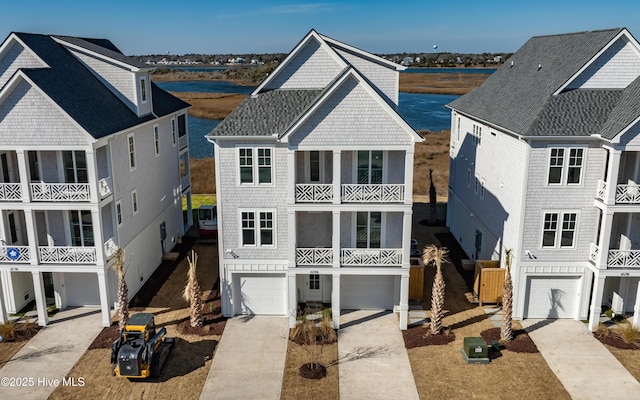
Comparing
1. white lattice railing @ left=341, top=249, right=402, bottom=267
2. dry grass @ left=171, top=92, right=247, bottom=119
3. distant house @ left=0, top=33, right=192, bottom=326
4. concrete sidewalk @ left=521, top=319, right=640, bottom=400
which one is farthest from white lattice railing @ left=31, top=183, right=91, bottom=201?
dry grass @ left=171, top=92, right=247, bottom=119

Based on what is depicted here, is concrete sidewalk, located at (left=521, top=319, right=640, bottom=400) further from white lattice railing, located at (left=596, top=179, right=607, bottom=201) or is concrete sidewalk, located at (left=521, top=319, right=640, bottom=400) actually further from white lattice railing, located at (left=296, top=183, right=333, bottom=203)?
white lattice railing, located at (left=296, top=183, right=333, bottom=203)

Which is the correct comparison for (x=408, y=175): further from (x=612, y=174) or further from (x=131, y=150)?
(x=131, y=150)

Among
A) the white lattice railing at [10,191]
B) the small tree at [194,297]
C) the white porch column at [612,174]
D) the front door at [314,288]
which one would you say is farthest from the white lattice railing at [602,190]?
the white lattice railing at [10,191]

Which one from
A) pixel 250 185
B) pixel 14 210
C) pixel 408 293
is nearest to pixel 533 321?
pixel 408 293

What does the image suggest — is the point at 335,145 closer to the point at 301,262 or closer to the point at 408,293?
the point at 301,262

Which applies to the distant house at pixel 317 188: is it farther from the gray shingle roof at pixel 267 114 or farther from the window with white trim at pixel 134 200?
the window with white trim at pixel 134 200

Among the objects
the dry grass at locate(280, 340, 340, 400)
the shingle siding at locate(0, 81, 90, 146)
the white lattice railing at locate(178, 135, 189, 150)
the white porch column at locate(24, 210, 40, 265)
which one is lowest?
the dry grass at locate(280, 340, 340, 400)

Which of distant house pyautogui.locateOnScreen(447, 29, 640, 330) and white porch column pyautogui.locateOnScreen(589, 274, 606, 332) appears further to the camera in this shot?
white porch column pyautogui.locateOnScreen(589, 274, 606, 332)
